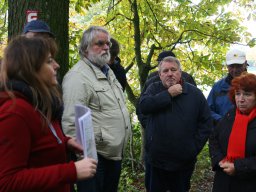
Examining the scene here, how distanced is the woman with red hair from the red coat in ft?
6.00

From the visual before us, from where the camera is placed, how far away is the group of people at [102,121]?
1.64 m

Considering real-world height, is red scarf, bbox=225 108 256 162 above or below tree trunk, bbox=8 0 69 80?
below

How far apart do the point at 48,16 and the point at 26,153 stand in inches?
78.0

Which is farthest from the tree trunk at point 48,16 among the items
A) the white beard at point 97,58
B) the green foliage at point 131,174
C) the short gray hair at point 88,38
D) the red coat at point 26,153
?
→ the green foliage at point 131,174

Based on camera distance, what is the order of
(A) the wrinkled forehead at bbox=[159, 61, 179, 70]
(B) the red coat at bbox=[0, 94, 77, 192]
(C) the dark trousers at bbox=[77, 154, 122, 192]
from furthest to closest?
(A) the wrinkled forehead at bbox=[159, 61, 179, 70], (C) the dark trousers at bbox=[77, 154, 122, 192], (B) the red coat at bbox=[0, 94, 77, 192]

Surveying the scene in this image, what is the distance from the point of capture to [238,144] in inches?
123

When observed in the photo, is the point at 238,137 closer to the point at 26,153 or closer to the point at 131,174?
the point at 26,153

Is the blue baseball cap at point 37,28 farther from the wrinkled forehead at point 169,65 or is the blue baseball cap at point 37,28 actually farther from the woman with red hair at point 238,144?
the woman with red hair at point 238,144

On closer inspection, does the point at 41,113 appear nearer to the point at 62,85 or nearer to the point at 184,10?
the point at 62,85

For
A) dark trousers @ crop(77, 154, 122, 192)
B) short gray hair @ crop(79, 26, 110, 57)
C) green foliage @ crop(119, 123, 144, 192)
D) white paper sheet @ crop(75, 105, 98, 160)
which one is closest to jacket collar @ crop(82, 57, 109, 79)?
short gray hair @ crop(79, 26, 110, 57)

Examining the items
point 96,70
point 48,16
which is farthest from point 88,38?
point 48,16

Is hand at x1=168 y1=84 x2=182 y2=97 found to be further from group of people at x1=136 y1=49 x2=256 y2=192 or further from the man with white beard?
the man with white beard

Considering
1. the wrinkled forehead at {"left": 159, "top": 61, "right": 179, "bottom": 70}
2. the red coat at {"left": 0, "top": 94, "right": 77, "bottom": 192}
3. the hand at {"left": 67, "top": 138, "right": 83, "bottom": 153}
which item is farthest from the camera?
the wrinkled forehead at {"left": 159, "top": 61, "right": 179, "bottom": 70}

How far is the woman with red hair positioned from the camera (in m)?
3.08
